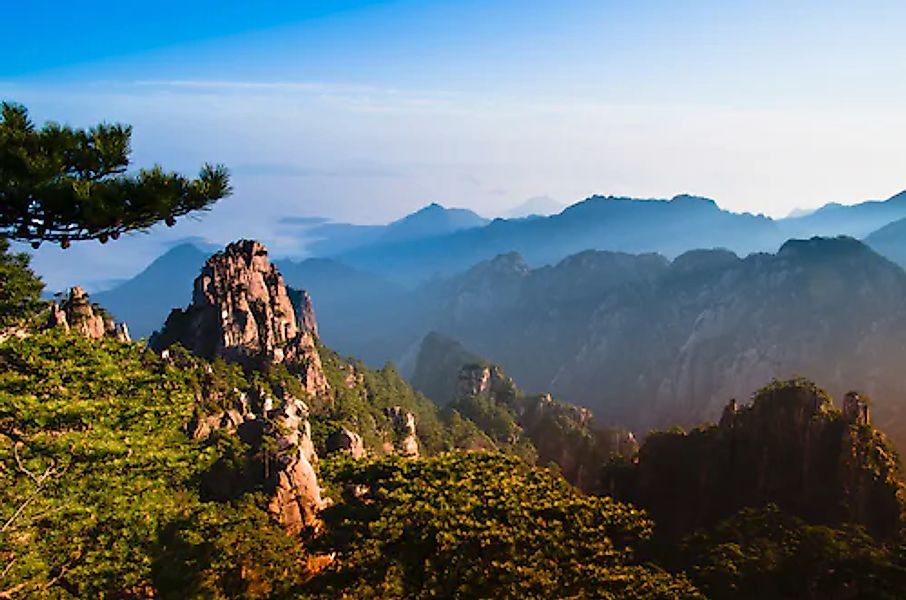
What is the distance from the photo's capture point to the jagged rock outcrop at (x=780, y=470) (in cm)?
4594

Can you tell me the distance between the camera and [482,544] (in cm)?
2178

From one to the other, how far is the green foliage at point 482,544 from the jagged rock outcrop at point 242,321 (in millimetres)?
48713

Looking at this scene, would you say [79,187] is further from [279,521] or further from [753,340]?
[753,340]

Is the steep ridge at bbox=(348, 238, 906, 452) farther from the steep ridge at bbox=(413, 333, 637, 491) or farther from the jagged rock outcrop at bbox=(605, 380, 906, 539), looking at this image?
the jagged rock outcrop at bbox=(605, 380, 906, 539)

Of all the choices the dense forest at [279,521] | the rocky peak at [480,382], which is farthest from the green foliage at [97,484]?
the rocky peak at [480,382]

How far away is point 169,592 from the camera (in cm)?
2259

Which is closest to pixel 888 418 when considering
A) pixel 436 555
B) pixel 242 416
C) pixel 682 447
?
pixel 682 447

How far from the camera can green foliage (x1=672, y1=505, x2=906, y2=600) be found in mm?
26016

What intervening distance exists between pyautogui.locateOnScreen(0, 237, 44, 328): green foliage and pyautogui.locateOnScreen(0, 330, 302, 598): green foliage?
3.71ft

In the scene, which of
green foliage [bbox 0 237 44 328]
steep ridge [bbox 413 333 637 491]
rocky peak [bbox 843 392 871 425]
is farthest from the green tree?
steep ridge [bbox 413 333 637 491]

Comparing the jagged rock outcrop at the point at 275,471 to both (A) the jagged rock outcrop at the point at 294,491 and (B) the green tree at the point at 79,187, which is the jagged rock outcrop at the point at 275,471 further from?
(B) the green tree at the point at 79,187

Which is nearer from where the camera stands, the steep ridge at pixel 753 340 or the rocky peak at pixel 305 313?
the rocky peak at pixel 305 313

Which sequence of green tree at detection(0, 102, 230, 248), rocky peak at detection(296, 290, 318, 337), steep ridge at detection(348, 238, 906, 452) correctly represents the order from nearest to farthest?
green tree at detection(0, 102, 230, 248)
rocky peak at detection(296, 290, 318, 337)
steep ridge at detection(348, 238, 906, 452)

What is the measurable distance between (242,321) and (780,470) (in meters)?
54.3
